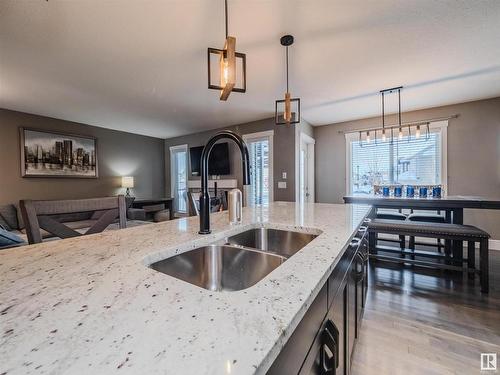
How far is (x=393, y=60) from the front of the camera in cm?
247

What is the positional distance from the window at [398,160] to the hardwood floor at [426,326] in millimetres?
1977

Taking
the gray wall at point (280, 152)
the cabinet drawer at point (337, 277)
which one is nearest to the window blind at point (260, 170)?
the gray wall at point (280, 152)

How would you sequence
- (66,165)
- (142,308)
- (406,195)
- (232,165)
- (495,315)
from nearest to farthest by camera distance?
1. (142,308)
2. (495,315)
3. (406,195)
4. (66,165)
5. (232,165)

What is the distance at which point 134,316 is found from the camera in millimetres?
427

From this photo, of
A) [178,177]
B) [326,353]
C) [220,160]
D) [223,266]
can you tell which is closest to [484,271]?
[326,353]

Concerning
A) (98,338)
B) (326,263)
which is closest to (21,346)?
(98,338)

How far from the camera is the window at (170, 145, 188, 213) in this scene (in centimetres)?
618

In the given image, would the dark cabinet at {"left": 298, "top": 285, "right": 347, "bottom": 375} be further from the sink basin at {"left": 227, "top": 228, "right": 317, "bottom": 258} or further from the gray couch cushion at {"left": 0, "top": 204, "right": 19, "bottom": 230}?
the gray couch cushion at {"left": 0, "top": 204, "right": 19, "bottom": 230}

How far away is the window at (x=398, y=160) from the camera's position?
4035 millimetres

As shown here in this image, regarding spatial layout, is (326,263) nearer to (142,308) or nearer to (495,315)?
(142,308)

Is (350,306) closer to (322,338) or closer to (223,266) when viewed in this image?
(322,338)

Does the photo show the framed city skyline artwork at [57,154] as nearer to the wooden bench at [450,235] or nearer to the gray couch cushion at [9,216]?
the gray couch cushion at [9,216]

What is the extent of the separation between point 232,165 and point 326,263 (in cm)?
456

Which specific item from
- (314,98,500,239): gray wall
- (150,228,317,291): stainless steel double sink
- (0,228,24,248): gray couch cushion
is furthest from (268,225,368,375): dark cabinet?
(314,98,500,239): gray wall
